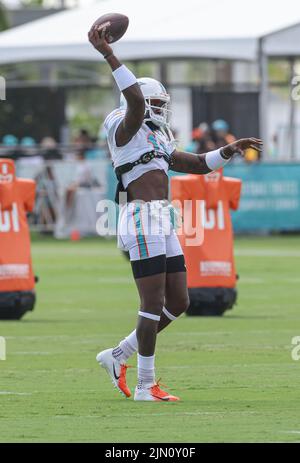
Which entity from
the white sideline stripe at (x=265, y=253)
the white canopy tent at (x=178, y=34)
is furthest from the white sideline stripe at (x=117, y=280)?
the white canopy tent at (x=178, y=34)

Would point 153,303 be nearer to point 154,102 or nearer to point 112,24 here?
point 154,102

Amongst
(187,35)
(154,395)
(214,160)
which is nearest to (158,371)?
(154,395)

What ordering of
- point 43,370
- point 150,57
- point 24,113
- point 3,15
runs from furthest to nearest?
point 3,15 < point 24,113 < point 150,57 < point 43,370

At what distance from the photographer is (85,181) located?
1268 inches

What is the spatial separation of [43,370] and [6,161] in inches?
168

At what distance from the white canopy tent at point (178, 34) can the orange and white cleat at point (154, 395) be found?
2279cm

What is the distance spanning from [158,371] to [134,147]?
7.26 ft

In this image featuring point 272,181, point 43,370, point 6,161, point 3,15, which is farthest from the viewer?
point 3,15

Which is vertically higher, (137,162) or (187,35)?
(187,35)

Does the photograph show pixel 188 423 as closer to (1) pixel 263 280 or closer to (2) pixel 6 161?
(2) pixel 6 161

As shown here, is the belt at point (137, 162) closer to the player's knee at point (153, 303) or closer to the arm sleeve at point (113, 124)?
the arm sleeve at point (113, 124)

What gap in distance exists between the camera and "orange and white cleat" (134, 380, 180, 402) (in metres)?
10.0

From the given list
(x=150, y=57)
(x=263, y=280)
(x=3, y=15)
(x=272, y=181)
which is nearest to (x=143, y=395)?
(x=263, y=280)

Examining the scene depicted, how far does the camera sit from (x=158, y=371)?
11.7 m
